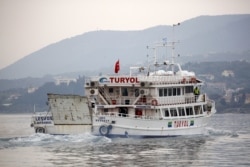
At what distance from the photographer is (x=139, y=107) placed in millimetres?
56031

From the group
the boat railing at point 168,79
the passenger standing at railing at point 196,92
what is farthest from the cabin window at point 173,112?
the passenger standing at railing at point 196,92

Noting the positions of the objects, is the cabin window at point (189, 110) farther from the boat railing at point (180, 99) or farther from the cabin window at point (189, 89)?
the cabin window at point (189, 89)

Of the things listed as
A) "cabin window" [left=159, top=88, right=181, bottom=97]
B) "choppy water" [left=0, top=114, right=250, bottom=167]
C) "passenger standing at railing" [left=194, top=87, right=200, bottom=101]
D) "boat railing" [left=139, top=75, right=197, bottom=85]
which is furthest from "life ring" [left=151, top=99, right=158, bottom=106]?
"passenger standing at railing" [left=194, top=87, right=200, bottom=101]

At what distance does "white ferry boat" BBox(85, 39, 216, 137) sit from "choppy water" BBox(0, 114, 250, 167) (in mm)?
1047

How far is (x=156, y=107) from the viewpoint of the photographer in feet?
184

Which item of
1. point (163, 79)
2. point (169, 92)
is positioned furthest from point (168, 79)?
point (169, 92)

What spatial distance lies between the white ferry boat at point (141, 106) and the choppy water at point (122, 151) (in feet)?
3.43

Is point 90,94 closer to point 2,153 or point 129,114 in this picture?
point 129,114

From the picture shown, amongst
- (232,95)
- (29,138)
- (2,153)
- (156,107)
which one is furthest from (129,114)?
(232,95)

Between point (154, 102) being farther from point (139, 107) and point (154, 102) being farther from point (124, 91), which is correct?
point (124, 91)

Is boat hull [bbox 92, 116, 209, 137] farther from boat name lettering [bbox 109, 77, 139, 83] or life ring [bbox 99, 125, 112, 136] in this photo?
boat name lettering [bbox 109, 77, 139, 83]

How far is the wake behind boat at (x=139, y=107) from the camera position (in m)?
54.2

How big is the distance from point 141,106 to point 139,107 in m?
0.17

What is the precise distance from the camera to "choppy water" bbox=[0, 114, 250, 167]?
41.2 meters
